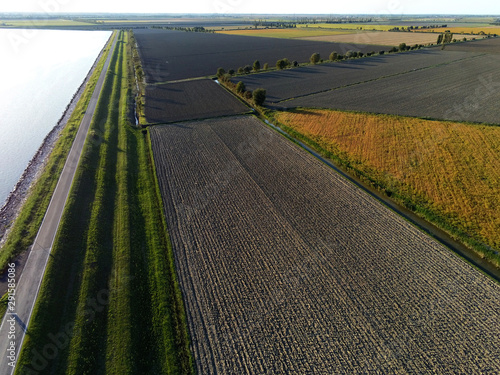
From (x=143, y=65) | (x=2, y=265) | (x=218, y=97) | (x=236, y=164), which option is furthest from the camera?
(x=143, y=65)

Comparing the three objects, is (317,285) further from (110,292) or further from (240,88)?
(240,88)

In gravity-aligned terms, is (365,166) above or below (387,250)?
above

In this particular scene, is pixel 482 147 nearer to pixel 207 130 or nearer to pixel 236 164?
pixel 236 164

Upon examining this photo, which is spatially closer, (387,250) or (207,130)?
(387,250)

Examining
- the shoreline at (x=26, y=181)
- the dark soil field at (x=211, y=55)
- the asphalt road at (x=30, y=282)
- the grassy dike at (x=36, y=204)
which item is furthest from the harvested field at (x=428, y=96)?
the asphalt road at (x=30, y=282)

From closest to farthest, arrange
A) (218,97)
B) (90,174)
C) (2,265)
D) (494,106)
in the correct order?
(2,265)
(90,174)
(494,106)
(218,97)

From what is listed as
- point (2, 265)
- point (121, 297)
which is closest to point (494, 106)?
point (121, 297)
